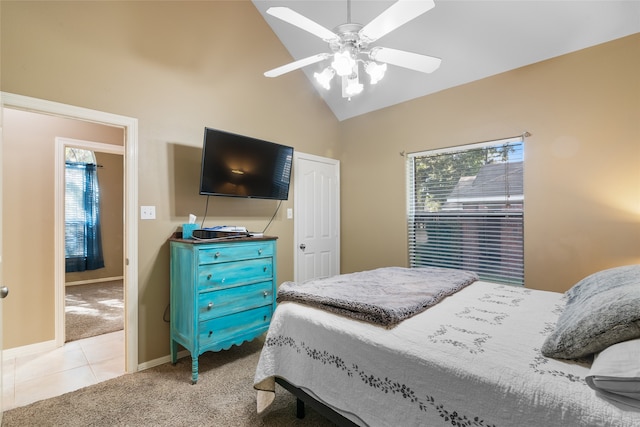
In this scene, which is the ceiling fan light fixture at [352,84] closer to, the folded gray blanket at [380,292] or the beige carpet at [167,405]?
the folded gray blanket at [380,292]

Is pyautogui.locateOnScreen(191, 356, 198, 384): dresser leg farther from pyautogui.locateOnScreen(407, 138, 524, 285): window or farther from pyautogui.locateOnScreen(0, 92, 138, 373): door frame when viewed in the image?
pyautogui.locateOnScreen(407, 138, 524, 285): window

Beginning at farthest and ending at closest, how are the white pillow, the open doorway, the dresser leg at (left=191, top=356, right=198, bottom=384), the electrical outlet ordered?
the open doorway, the electrical outlet, the dresser leg at (left=191, top=356, right=198, bottom=384), the white pillow

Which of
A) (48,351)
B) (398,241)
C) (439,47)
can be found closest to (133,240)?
(48,351)

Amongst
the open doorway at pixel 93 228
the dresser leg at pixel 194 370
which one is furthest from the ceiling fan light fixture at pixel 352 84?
the open doorway at pixel 93 228

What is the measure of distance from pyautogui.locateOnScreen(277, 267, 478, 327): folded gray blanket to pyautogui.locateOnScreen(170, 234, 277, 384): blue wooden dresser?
646 millimetres

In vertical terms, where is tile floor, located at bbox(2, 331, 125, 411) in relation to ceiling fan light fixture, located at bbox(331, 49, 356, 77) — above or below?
below

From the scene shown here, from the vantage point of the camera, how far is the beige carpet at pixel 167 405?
1.81 metres

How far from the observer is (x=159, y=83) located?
262cm

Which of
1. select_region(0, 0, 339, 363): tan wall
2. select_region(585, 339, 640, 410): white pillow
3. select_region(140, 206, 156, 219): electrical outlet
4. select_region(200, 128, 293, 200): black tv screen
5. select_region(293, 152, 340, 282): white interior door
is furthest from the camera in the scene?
select_region(293, 152, 340, 282): white interior door

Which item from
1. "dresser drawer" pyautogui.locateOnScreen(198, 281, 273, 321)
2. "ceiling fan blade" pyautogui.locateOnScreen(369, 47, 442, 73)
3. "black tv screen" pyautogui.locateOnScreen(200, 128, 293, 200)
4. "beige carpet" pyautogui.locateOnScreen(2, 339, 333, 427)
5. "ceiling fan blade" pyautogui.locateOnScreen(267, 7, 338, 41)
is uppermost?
"ceiling fan blade" pyautogui.locateOnScreen(267, 7, 338, 41)

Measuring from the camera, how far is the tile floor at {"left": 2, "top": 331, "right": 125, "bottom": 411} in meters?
2.14

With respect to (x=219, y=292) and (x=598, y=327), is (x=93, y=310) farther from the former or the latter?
(x=598, y=327)

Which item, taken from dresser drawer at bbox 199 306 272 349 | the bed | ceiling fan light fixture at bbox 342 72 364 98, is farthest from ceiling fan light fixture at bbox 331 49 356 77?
dresser drawer at bbox 199 306 272 349

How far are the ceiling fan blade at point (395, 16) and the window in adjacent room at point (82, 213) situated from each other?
556 cm
